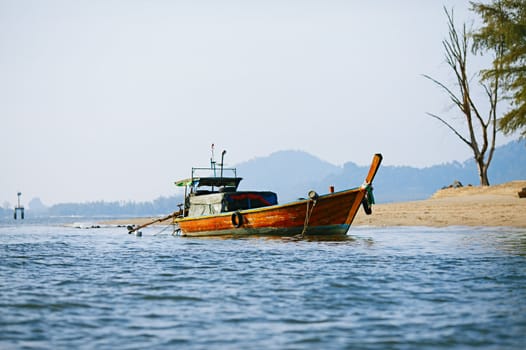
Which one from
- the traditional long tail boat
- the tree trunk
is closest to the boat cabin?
the traditional long tail boat

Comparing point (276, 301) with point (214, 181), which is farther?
point (214, 181)

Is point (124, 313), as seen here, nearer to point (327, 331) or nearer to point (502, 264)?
point (327, 331)

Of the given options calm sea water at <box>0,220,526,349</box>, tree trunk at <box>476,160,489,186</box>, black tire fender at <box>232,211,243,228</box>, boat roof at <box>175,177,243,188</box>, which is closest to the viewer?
calm sea water at <box>0,220,526,349</box>

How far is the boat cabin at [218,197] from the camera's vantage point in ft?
96.5

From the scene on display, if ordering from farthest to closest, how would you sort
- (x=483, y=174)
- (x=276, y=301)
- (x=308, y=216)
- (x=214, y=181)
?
(x=483, y=174) < (x=214, y=181) < (x=308, y=216) < (x=276, y=301)

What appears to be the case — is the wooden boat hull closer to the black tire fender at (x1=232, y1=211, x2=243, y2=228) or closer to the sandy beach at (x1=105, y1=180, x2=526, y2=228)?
the black tire fender at (x1=232, y1=211, x2=243, y2=228)

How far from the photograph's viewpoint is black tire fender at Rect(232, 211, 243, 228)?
27.8 metres

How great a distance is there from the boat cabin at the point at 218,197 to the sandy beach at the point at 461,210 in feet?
23.8

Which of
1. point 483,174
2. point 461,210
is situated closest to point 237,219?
point 461,210

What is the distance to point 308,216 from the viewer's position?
26.2 meters

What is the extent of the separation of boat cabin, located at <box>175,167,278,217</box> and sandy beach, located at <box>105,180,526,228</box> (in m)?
7.24

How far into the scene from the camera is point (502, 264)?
14.8 m

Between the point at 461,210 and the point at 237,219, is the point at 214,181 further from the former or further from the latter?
the point at 461,210

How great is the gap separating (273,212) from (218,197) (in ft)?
12.9
